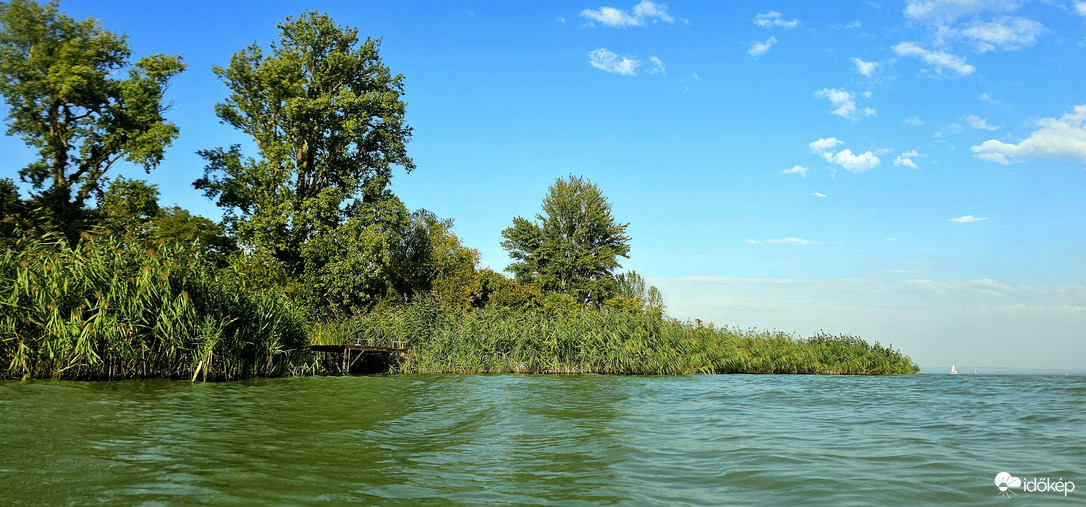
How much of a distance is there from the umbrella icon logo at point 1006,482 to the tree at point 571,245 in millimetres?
46774

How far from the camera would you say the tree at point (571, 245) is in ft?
176

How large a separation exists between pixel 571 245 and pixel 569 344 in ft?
112

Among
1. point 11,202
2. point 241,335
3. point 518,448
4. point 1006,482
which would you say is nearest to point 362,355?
point 241,335

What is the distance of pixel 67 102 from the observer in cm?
3284

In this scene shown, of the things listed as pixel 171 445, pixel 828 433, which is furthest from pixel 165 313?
pixel 828 433

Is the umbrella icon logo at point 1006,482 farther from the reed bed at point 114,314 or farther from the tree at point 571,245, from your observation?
the tree at point 571,245

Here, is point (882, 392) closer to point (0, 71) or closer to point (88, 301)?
point (88, 301)

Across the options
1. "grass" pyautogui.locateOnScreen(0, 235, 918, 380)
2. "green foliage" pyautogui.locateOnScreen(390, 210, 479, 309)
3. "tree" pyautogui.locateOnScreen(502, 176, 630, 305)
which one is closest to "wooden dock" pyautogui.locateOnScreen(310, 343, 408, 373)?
"grass" pyautogui.locateOnScreen(0, 235, 918, 380)

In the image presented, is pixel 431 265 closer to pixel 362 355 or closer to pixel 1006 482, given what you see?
pixel 362 355

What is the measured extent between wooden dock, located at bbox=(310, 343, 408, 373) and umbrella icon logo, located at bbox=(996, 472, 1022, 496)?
18.2 meters

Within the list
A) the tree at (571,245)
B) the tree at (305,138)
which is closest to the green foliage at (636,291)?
the tree at (571,245)

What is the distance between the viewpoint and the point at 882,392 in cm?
1426

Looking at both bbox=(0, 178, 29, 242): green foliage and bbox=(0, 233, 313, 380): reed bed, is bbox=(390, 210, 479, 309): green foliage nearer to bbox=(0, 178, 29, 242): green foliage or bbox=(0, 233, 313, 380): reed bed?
bbox=(0, 178, 29, 242): green foliage

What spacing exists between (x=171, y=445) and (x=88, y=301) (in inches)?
320
